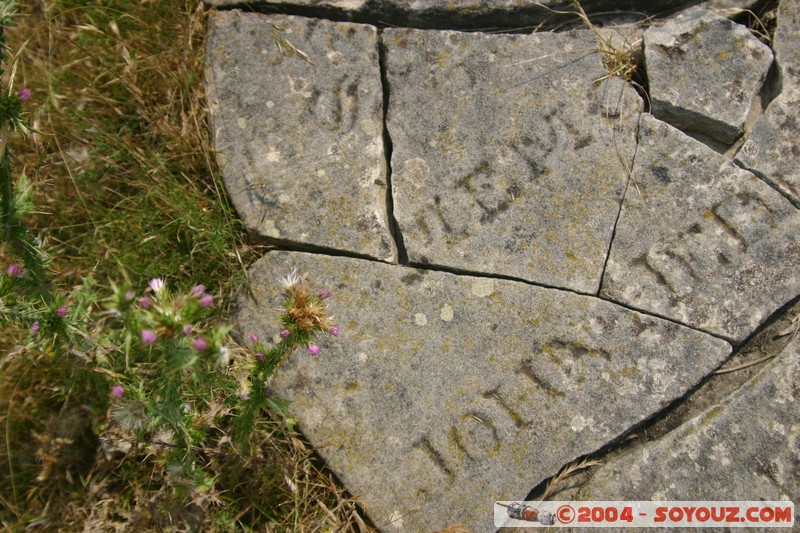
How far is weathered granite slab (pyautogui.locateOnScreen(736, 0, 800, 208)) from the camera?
2.28 m

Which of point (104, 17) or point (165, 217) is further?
point (104, 17)

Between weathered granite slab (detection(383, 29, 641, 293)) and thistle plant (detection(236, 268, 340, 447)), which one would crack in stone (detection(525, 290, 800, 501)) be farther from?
thistle plant (detection(236, 268, 340, 447))

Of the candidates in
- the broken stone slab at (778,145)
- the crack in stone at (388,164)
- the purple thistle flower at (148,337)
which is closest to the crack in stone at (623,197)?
the broken stone slab at (778,145)

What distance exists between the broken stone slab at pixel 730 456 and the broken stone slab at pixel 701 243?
0.65 ft

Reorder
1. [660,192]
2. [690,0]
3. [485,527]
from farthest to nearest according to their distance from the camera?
[690,0] < [660,192] < [485,527]

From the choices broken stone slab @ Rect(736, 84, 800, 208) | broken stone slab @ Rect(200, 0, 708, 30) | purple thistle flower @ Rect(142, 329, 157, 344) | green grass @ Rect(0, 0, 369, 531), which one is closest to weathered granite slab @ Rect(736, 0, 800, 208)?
broken stone slab @ Rect(736, 84, 800, 208)

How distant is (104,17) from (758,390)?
287cm

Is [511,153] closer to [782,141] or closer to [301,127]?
[301,127]

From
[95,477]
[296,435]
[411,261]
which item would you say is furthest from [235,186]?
[95,477]

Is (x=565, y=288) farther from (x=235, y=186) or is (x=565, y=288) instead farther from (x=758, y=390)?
(x=235, y=186)

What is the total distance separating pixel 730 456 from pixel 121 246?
2.26 m

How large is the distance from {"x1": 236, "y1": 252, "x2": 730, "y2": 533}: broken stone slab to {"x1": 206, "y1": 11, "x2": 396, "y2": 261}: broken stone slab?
0.89 feet

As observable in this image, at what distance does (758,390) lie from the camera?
7.23ft

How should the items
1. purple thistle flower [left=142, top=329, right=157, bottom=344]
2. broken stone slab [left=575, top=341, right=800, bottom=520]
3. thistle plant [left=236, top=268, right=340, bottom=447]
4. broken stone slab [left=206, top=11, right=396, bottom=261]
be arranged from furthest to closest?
broken stone slab [left=206, top=11, right=396, bottom=261], broken stone slab [left=575, top=341, right=800, bottom=520], thistle plant [left=236, top=268, right=340, bottom=447], purple thistle flower [left=142, top=329, right=157, bottom=344]
